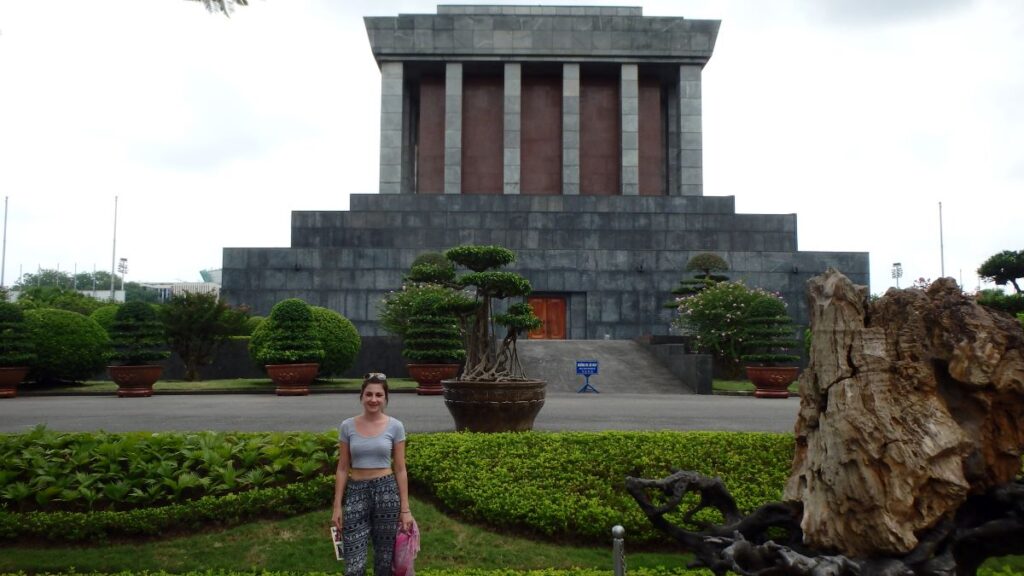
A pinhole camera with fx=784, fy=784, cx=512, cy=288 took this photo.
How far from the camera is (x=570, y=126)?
35031 millimetres

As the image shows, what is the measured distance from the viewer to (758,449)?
325 inches

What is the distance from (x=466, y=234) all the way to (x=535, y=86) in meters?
9.99

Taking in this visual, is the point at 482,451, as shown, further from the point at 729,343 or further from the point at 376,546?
the point at 729,343

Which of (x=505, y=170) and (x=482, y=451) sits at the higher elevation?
(x=505, y=170)

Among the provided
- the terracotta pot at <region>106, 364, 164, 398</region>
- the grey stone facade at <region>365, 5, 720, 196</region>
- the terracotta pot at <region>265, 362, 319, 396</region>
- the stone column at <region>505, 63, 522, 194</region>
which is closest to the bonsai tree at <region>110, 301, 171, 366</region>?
the terracotta pot at <region>106, 364, 164, 398</region>

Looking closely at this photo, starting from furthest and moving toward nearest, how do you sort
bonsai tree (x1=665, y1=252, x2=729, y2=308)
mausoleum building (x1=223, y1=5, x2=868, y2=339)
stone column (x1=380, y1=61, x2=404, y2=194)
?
stone column (x1=380, y1=61, x2=404, y2=194), mausoleum building (x1=223, y1=5, x2=868, y2=339), bonsai tree (x1=665, y1=252, x2=729, y2=308)

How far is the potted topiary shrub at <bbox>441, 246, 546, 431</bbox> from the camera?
962 cm

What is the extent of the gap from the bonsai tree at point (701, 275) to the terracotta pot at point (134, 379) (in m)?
15.5

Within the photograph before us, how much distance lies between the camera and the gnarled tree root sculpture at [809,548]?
3.90 meters

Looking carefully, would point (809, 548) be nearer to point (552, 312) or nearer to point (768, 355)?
point (768, 355)

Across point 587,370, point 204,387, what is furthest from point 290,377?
point 587,370

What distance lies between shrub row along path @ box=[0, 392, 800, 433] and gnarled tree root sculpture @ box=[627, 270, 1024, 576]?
20.3 feet

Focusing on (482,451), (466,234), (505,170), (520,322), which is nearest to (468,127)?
(505,170)

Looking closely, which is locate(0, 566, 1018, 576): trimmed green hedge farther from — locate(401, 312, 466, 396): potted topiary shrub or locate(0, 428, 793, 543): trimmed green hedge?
locate(401, 312, 466, 396): potted topiary shrub
